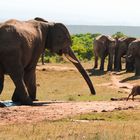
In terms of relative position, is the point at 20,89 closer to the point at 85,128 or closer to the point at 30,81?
the point at 30,81

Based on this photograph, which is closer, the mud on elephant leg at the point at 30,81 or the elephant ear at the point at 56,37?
the mud on elephant leg at the point at 30,81

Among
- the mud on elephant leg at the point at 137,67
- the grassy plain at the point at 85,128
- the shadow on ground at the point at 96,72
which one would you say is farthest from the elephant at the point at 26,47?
the shadow on ground at the point at 96,72

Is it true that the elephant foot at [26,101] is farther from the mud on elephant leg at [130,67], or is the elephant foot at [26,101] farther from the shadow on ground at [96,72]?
the mud on elephant leg at [130,67]

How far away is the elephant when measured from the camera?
18.9 meters

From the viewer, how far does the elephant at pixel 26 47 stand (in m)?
18.9

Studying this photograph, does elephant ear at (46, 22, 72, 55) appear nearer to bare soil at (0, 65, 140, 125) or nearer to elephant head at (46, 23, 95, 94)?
elephant head at (46, 23, 95, 94)

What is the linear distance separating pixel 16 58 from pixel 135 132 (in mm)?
6774

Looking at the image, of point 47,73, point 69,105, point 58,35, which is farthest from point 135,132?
point 47,73

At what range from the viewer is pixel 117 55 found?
46.4 metres

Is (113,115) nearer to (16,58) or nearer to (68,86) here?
→ (16,58)

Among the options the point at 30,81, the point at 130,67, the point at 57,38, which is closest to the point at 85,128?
the point at 30,81

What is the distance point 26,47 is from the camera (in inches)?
775

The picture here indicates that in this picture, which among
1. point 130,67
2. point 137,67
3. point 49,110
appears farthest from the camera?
point 130,67

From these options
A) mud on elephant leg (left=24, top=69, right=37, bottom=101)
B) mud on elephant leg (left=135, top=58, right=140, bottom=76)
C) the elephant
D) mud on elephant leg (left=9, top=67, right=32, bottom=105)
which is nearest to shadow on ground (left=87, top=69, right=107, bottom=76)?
mud on elephant leg (left=135, top=58, right=140, bottom=76)
